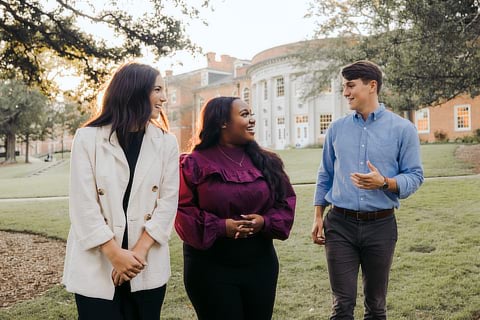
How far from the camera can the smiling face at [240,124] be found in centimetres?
322

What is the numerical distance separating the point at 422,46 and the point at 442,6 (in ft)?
4.17

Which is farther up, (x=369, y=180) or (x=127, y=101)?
(x=127, y=101)

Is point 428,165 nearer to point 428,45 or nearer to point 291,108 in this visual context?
point 428,45

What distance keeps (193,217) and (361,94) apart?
161cm

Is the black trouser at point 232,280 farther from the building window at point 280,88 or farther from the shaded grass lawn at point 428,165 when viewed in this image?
the building window at point 280,88

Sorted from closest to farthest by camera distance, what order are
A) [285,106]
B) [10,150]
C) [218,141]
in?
1. [218,141]
2. [285,106]
3. [10,150]

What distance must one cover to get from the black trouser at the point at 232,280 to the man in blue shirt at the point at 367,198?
0.69 meters

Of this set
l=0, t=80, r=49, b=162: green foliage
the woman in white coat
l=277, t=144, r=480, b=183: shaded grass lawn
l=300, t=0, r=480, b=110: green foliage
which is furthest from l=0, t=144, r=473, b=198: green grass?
l=0, t=80, r=49, b=162: green foliage

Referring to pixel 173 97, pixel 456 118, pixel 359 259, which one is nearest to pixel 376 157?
pixel 359 259

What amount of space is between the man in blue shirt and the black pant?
144 cm

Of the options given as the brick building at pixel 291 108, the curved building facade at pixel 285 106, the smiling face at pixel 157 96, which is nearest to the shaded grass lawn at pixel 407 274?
the smiling face at pixel 157 96

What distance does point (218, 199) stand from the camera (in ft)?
9.93

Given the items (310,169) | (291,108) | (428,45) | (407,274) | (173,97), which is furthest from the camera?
(173,97)

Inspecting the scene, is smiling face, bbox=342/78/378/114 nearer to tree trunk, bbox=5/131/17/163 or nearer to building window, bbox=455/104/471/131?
building window, bbox=455/104/471/131
